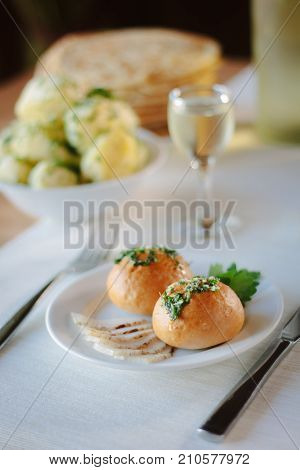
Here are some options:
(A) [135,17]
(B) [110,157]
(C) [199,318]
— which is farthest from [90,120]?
(A) [135,17]

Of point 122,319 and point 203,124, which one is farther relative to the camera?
point 203,124

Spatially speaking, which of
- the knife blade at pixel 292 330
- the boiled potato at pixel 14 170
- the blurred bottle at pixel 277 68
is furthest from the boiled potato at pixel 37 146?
the knife blade at pixel 292 330

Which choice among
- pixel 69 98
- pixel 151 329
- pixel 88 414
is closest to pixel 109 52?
pixel 69 98

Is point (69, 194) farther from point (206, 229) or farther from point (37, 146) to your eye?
point (206, 229)

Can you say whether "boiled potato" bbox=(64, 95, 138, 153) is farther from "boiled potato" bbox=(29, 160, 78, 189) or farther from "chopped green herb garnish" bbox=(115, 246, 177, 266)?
"chopped green herb garnish" bbox=(115, 246, 177, 266)

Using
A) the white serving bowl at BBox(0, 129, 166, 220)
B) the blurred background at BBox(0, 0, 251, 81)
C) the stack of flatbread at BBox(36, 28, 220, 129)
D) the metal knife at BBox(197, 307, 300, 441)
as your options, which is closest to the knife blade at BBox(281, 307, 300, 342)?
the metal knife at BBox(197, 307, 300, 441)
